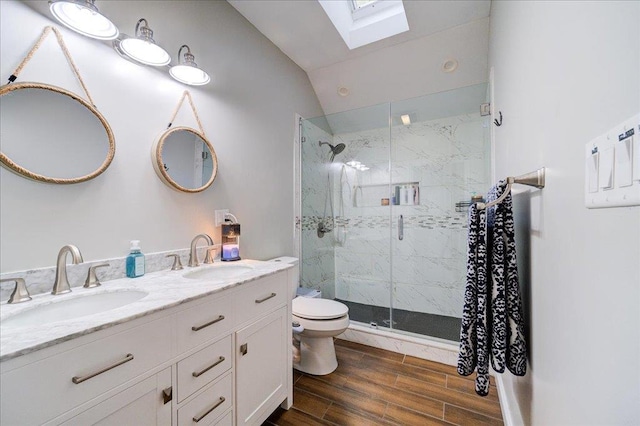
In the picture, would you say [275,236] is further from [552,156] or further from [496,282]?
[552,156]

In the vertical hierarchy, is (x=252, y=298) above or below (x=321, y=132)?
below

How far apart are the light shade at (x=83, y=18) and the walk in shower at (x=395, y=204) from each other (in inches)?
71.5

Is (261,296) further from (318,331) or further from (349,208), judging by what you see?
(349,208)

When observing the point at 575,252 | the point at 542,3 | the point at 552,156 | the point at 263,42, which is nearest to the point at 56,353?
the point at 575,252

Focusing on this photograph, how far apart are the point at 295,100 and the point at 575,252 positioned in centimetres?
261

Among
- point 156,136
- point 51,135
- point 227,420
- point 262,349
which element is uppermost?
point 156,136

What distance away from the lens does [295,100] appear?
8.90 feet

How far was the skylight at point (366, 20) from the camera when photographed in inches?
87.7

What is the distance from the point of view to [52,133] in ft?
3.66

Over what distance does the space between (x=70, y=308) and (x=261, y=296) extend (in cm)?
75

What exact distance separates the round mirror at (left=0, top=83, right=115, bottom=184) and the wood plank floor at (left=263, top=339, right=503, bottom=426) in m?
1.64

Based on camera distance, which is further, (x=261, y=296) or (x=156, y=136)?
(x=156, y=136)

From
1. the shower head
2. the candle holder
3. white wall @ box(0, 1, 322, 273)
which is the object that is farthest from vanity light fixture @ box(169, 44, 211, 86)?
the shower head

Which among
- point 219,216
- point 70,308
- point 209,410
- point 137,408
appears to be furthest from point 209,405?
point 219,216
